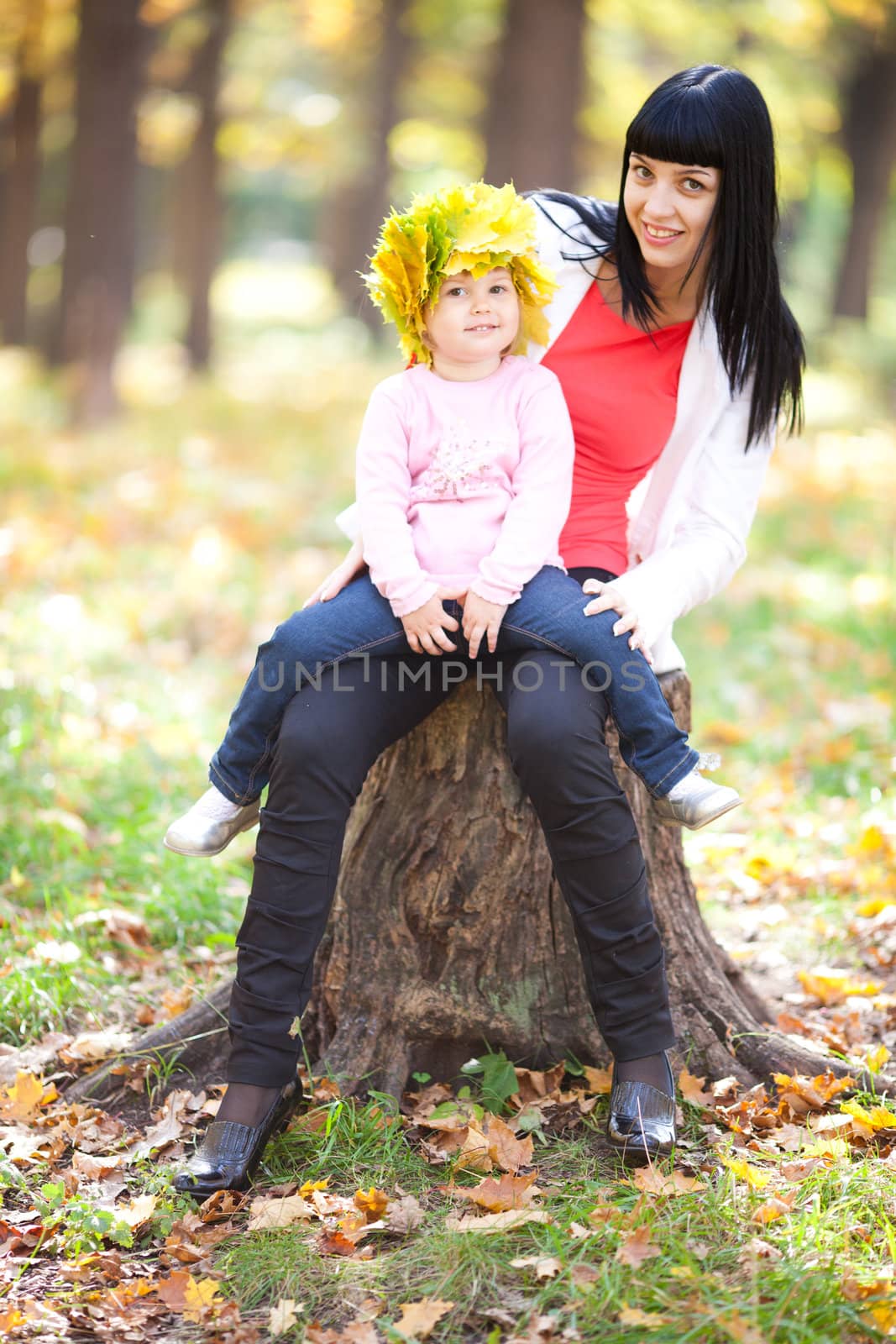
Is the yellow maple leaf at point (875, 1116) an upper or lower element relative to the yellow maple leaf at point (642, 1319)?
upper

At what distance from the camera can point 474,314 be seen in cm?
284

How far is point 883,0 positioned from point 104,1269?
16.3 meters

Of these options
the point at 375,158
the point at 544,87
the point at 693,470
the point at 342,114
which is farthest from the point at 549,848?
Result: the point at 342,114

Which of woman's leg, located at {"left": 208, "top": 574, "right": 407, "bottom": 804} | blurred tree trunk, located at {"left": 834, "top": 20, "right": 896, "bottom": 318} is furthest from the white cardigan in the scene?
blurred tree trunk, located at {"left": 834, "top": 20, "right": 896, "bottom": 318}

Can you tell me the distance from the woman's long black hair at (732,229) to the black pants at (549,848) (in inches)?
38.9

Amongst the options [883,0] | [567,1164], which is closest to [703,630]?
[567,1164]

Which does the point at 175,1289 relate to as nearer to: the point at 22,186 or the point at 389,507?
the point at 389,507

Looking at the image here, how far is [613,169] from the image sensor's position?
23.5 metres

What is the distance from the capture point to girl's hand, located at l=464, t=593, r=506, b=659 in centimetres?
267

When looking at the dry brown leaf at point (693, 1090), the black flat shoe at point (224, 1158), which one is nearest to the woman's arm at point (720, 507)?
the dry brown leaf at point (693, 1090)

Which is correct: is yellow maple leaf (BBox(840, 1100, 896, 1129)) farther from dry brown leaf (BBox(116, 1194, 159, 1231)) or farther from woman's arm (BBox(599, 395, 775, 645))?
dry brown leaf (BBox(116, 1194, 159, 1231))

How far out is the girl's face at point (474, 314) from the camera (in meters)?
2.83

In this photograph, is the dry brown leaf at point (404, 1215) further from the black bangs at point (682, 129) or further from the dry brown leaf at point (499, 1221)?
the black bangs at point (682, 129)

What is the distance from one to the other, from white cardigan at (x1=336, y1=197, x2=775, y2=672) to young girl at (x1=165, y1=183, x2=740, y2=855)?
239 millimetres
